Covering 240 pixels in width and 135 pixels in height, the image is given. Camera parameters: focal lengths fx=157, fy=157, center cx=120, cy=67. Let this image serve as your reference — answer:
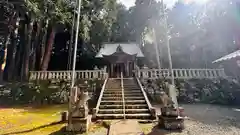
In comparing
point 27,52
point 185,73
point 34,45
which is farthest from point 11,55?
point 185,73

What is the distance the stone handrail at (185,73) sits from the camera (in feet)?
39.4

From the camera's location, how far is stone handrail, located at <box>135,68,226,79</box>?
1202cm

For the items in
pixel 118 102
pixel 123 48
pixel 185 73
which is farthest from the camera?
pixel 123 48

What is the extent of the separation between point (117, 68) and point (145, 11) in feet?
48.1

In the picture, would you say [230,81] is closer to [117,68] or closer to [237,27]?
[117,68]

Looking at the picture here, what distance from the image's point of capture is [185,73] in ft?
40.2

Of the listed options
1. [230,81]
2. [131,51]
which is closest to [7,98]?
[131,51]

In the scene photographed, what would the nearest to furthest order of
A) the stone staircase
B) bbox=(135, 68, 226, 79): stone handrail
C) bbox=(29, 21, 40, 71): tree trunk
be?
the stone staircase < bbox=(135, 68, 226, 79): stone handrail < bbox=(29, 21, 40, 71): tree trunk

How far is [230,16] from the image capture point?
66.6 feet

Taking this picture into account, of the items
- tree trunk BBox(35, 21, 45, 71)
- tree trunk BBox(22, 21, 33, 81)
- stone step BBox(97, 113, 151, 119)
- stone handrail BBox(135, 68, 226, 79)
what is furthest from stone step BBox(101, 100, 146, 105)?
tree trunk BBox(35, 21, 45, 71)

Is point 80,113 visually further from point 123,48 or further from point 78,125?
point 123,48

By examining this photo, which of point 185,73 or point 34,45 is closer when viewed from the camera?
point 185,73

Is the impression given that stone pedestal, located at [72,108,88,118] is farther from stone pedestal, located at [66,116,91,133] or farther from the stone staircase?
the stone staircase

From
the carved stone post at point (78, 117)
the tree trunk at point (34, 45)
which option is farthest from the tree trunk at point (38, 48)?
the carved stone post at point (78, 117)
